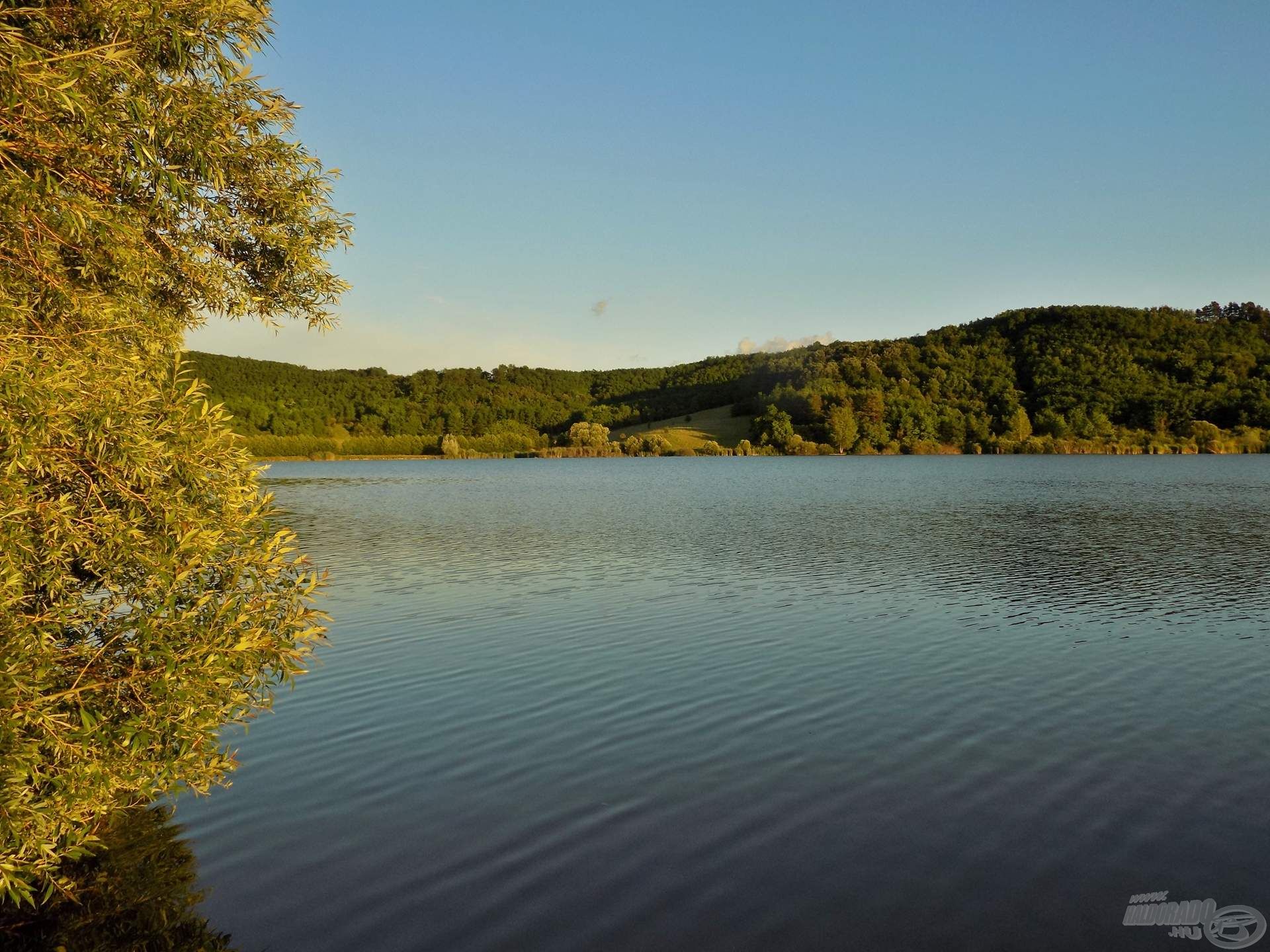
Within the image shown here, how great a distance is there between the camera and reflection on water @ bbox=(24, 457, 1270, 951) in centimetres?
823

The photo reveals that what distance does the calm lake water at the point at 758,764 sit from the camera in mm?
8219

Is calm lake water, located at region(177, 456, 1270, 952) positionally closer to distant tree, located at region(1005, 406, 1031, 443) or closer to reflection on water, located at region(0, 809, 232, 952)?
reflection on water, located at region(0, 809, 232, 952)

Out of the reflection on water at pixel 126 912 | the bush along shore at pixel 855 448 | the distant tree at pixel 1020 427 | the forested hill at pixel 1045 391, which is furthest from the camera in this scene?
the distant tree at pixel 1020 427

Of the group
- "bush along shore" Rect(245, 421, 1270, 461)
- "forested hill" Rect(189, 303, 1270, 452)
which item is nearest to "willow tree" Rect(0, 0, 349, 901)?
"bush along shore" Rect(245, 421, 1270, 461)

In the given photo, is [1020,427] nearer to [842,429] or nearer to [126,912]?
[842,429]

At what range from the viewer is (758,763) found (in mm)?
11930

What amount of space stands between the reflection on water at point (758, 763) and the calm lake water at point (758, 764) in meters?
0.05

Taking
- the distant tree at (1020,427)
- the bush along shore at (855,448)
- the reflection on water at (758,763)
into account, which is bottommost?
the reflection on water at (758,763)

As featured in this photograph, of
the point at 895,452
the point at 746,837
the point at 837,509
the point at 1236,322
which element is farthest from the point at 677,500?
the point at 1236,322

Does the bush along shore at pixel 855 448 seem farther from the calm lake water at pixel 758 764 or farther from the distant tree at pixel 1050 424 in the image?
the calm lake water at pixel 758 764

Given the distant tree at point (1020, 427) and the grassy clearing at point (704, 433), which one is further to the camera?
the grassy clearing at point (704, 433)

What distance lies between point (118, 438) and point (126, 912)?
453 centimetres

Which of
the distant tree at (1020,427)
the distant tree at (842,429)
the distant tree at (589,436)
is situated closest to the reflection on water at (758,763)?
the distant tree at (1020,427)

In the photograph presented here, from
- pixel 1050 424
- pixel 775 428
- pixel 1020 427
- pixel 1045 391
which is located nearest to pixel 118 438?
pixel 1020 427
